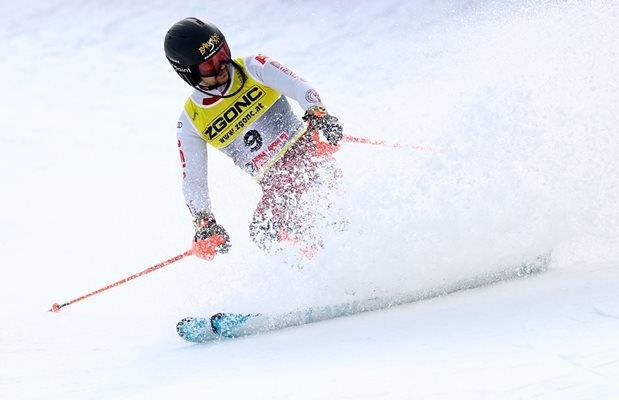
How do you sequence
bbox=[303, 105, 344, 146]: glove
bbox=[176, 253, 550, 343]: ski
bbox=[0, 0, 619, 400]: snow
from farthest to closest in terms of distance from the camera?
bbox=[303, 105, 344, 146]: glove
bbox=[176, 253, 550, 343]: ski
bbox=[0, 0, 619, 400]: snow

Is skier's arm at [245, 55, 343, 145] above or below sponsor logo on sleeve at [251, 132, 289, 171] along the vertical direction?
above

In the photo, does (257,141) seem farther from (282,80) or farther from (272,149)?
(282,80)

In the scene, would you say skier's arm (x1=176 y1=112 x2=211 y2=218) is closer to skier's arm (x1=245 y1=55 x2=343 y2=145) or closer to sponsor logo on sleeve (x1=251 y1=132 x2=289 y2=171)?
sponsor logo on sleeve (x1=251 y1=132 x2=289 y2=171)

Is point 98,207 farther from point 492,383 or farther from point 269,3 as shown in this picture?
point 269,3

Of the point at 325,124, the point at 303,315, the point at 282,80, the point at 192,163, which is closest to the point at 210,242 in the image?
the point at 192,163

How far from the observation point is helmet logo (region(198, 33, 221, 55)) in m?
3.49

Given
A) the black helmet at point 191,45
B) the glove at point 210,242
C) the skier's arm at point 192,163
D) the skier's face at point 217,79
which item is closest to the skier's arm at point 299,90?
the skier's face at point 217,79

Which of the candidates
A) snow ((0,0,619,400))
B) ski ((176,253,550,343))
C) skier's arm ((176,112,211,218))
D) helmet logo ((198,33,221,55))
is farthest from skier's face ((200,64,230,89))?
ski ((176,253,550,343))

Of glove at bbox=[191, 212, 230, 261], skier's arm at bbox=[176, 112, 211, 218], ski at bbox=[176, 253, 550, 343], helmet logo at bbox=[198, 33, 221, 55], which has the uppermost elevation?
helmet logo at bbox=[198, 33, 221, 55]

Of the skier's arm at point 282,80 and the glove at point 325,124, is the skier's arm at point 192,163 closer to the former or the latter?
the skier's arm at point 282,80

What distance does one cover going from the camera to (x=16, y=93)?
38.3 feet

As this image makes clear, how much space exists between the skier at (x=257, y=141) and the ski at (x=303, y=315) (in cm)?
33

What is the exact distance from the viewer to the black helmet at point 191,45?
3480 millimetres

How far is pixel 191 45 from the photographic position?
137 inches
